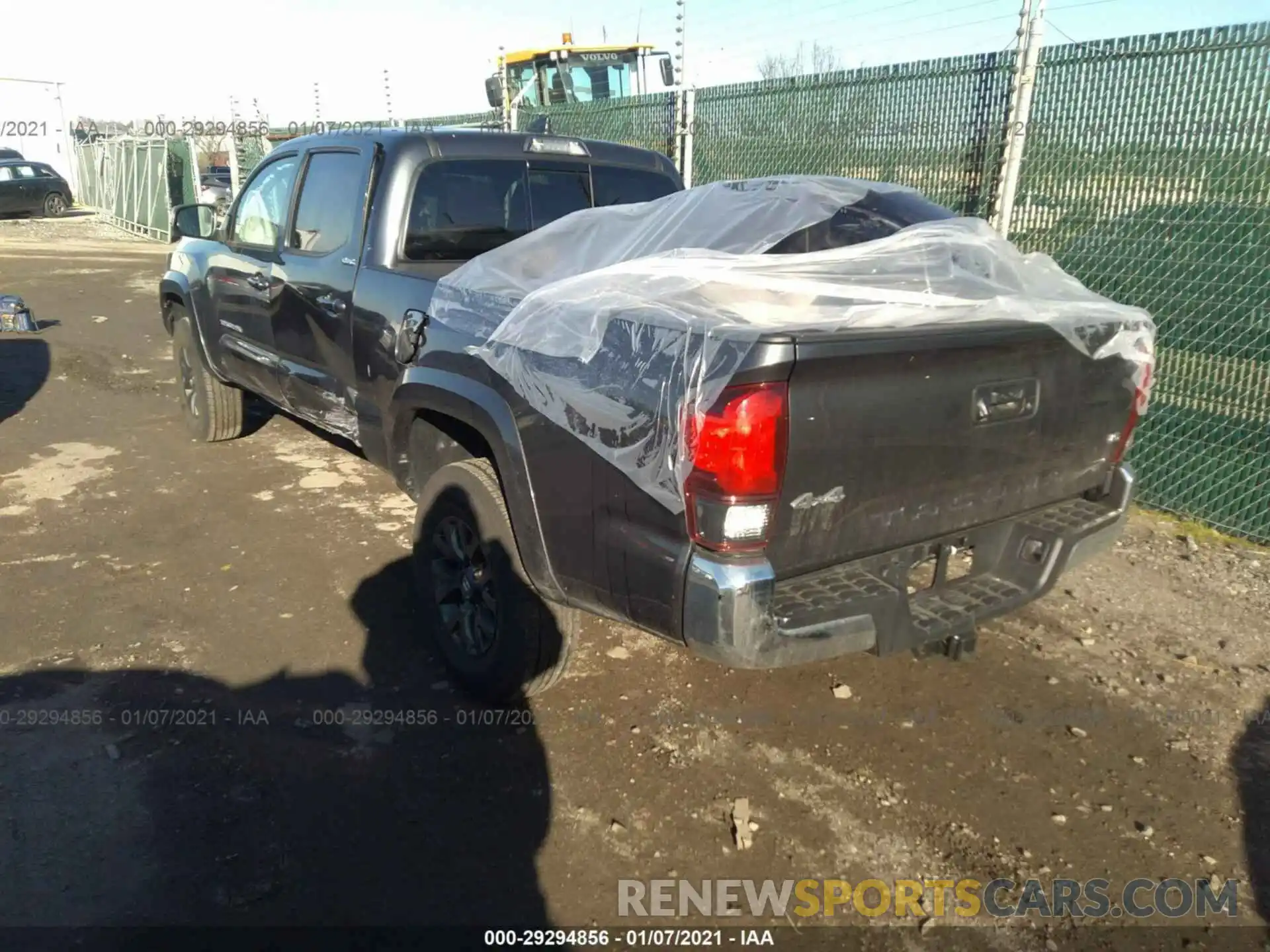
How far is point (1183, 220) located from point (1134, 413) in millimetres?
2375

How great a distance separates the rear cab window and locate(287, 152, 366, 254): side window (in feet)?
0.96

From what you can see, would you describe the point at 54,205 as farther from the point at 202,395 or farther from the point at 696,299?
the point at 696,299

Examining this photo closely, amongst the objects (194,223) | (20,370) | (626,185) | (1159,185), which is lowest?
(20,370)

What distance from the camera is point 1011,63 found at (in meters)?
5.54

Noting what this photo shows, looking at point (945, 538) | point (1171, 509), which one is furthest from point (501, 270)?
point (1171, 509)

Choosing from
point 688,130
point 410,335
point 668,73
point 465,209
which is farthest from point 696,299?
point 668,73

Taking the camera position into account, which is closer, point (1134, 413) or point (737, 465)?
point (737, 465)

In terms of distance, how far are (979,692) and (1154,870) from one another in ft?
3.02

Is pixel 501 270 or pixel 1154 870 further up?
pixel 501 270

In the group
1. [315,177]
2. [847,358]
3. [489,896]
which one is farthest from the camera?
[315,177]

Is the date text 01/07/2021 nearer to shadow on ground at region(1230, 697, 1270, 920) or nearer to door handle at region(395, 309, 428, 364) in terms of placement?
shadow on ground at region(1230, 697, 1270, 920)

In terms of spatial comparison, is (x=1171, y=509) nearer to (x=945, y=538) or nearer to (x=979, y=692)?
(x=979, y=692)

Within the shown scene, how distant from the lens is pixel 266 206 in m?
4.90

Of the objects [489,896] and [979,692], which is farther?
[979,692]
